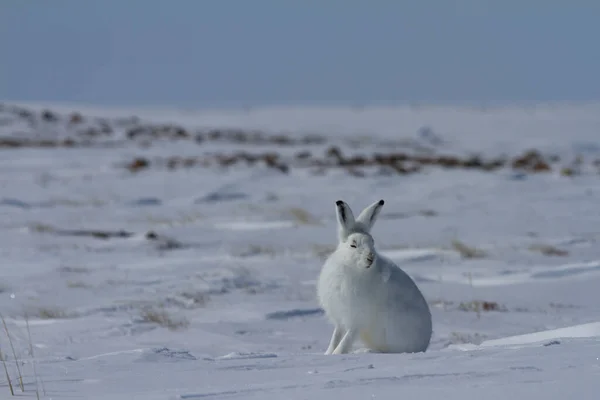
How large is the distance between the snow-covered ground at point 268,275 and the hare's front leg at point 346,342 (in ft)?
1.26

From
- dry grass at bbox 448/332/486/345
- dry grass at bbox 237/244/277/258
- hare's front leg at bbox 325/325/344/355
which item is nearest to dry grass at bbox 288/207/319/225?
dry grass at bbox 237/244/277/258

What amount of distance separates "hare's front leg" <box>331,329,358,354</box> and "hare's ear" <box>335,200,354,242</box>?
0.52m

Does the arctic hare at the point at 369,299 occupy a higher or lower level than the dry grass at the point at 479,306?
higher

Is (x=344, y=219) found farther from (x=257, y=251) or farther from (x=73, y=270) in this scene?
(x=257, y=251)

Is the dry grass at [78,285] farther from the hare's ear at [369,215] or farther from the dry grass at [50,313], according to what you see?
the hare's ear at [369,215]

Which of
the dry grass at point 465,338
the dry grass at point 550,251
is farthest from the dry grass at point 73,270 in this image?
the dry grass at point 550,251

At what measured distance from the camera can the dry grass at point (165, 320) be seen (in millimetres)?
7930

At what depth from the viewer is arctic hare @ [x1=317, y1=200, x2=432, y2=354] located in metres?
5.75

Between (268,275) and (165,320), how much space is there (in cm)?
271

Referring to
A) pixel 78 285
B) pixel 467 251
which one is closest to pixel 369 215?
pixel 78 285

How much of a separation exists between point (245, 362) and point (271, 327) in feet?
10.2

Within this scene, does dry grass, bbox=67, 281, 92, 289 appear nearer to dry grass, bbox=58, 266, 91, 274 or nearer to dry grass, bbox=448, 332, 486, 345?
dry grass, bbox=58, 266, 91, 274

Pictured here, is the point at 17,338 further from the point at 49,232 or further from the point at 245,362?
the point at 49,232

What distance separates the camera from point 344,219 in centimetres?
585
